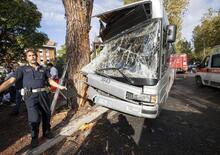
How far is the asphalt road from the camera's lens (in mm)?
4219

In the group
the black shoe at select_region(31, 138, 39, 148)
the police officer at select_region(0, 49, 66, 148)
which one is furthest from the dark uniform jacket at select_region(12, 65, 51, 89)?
the black shoe at select_region(31, 138, 39, 148)

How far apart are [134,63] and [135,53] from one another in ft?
0.97

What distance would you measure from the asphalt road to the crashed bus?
60cm

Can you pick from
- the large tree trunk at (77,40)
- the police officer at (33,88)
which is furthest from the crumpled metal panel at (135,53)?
the police officer at (33,88)

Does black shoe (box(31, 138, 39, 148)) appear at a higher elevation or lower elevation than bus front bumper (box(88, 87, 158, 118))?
lower

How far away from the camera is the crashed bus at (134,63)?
15.3 ft

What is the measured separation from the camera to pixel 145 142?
4562mm

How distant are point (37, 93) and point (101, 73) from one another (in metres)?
1.75

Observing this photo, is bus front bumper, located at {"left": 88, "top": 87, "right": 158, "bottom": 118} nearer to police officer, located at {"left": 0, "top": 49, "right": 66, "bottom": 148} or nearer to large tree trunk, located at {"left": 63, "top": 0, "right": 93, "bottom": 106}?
large tree trunk, located at {"left": 63, "top": 0, "right": 93, "bottom": 106}

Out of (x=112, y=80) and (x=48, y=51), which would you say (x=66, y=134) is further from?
(x=48, y=51)

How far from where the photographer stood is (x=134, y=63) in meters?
4.97

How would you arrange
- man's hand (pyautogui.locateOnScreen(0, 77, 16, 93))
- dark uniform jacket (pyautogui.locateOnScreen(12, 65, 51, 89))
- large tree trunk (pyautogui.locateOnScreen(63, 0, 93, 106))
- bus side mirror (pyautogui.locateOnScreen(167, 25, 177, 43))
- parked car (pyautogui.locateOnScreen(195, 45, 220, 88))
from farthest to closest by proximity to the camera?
A: parked car (pyautogui.locateOnScreen(195, 45, 220, 88))
large tree trunk (pyautogui.locateOnScreen(63, 0, 93, 106))
bus side mirror (pyautogui.locateOnScreen(167, 25, 177, 43))
dark uniform jacket (pyautogui.locateOnScreen(12, 65, 51, 89))
man's hand (pyautogui.locateOnScreen(0, 77, 16, 93))

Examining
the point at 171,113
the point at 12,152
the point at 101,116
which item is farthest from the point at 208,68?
the point at 12,152

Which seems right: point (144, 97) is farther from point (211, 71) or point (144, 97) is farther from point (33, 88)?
point (211, 71)
